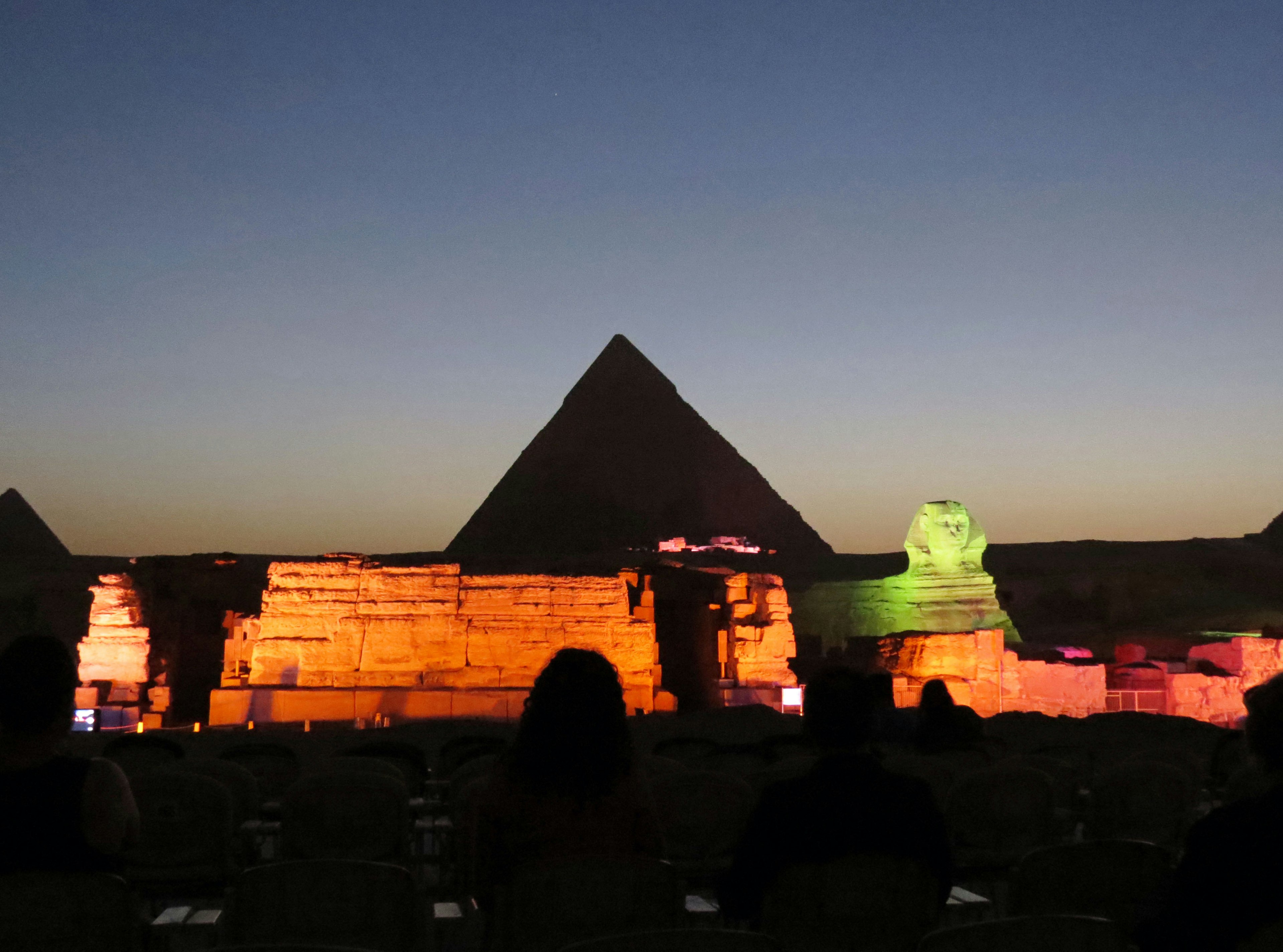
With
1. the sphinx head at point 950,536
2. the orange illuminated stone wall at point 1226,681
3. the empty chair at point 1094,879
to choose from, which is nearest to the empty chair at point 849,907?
the empty chair at point 1094,879

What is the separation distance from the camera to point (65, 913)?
236cm

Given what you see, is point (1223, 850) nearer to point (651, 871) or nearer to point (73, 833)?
point (651, 871)

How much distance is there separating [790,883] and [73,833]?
1.63 meters

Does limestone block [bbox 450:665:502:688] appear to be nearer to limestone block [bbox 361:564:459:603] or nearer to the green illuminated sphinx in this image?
limestone block [bbox 361:564:459:603]

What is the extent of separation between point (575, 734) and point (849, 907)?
819mm

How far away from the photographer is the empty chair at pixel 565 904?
8.04ft

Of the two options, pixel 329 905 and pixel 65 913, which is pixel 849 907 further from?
pixel 65 913

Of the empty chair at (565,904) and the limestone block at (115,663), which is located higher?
the limestone block at (115,663)

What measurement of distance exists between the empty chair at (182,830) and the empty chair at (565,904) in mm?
1679

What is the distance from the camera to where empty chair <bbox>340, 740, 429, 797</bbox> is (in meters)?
5.35

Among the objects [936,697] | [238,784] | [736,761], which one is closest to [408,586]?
[936,697]

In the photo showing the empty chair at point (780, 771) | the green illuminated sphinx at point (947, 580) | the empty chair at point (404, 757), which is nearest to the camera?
the empty chair at point (780, 771)

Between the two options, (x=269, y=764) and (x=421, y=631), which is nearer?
(x=269, y=764)

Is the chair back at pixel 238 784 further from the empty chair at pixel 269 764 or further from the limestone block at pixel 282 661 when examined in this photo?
the limestone block at pixel 282 661
